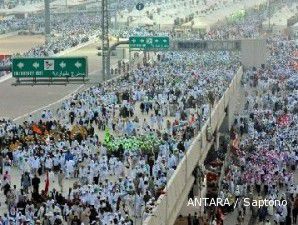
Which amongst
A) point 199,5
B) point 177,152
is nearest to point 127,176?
point 177,152

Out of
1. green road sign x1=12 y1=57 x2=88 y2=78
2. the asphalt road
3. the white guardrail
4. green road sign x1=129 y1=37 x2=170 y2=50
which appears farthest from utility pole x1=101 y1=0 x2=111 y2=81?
the asphalt road

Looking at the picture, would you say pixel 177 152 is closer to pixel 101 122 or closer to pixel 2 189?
pixel 2 189

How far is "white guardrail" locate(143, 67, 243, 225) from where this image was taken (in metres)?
23.9

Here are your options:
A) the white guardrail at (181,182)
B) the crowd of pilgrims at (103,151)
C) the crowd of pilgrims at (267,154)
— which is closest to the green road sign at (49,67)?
the crowd of pilgrims at (103,151)

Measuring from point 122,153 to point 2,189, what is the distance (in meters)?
4.94

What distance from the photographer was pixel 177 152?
96.3 feet

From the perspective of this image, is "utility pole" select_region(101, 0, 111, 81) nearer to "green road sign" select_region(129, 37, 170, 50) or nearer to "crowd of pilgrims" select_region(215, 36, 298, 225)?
"green road sign" select_region(129, 37, 170, 50)

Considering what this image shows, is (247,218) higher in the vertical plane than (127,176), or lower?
lower

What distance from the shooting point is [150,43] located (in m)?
64.9

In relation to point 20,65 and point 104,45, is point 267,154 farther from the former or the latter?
point 104,45

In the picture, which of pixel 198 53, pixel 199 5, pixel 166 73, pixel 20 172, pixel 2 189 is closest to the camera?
pixel 2 189

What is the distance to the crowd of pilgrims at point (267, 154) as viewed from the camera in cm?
2970

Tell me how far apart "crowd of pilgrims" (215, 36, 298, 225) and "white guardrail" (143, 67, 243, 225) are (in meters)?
1.18

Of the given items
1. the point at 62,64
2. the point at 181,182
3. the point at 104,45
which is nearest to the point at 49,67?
the point at 62,64
